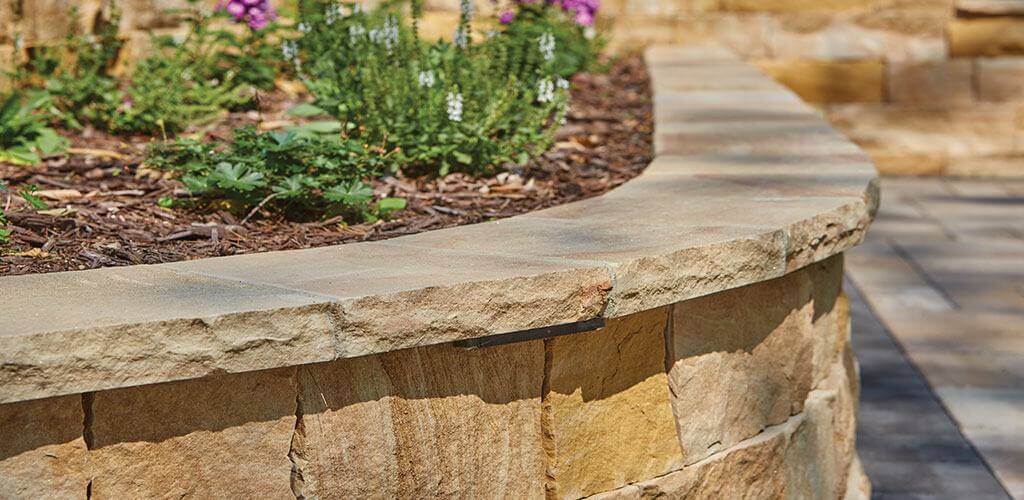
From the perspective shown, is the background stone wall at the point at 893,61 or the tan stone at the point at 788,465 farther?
the background stone wall at the point at 893,61

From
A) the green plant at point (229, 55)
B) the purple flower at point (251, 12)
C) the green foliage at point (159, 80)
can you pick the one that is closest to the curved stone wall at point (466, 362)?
the green foliage at point (159, 80)

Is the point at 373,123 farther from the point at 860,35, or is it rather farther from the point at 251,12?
the point at 860,35

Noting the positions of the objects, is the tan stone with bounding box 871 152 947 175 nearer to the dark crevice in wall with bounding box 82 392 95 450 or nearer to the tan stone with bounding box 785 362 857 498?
the tan stone with bounding box 785 362 857 498

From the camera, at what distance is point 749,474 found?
7.74 feet

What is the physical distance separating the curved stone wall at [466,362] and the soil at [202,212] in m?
0.32

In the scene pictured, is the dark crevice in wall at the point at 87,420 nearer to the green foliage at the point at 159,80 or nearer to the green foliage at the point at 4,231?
the green foliage at the point at 4,231

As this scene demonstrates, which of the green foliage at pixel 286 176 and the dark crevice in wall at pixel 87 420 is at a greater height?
the green foliage at pixel 286 176

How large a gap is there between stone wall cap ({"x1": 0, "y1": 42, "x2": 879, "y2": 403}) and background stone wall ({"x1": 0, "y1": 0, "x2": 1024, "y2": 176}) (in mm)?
4336

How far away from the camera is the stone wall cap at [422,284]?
162 centimetres

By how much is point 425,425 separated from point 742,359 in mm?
709

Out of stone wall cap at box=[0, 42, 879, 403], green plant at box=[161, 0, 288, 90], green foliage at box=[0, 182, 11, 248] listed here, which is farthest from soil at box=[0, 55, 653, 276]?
stone wall cap at box=[0, 42, 879, 403]

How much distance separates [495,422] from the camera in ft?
6.49

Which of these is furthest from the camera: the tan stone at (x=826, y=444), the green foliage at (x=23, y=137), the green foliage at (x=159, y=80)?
the green foliage at (x=159, y=80)

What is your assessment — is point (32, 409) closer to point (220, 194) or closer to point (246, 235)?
point (246, 235)
